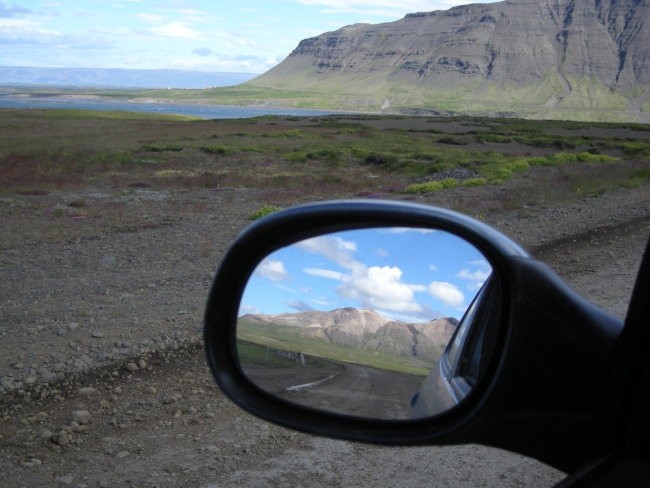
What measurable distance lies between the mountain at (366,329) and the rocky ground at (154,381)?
158 centimetres

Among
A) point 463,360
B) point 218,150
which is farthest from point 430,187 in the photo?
point 463,360

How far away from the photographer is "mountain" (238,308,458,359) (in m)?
2.12

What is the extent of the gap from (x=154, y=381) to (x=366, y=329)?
10.8 feet

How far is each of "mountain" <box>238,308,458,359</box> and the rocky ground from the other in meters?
1.58

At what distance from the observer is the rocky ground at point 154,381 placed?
389cm

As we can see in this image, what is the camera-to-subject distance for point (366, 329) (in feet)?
7.54

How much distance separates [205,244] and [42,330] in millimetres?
5432

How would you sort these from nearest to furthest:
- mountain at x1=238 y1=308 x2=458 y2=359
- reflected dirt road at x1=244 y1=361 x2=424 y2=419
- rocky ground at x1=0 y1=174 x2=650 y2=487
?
mountain at x1=238 y1=308 x2=458 y2=359, reflected dirt road at x1=244 y1=361 x2=424 y2=419, rocky ground at x1=0 y1=174 x2=650 y2=487

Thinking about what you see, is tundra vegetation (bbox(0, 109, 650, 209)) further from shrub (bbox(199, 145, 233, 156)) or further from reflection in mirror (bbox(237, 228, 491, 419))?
reflection in mirror (bbox(237, 228, 491, 419))

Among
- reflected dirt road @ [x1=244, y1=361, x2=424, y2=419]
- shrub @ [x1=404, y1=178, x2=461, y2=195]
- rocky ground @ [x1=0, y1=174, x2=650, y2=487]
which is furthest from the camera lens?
shrub @ [x1=404, y1=178, x2=461, y2=195]

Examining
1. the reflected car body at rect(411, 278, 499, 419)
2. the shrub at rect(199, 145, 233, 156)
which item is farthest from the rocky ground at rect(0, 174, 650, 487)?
the shrub at rect(199, 145, 233, 156)

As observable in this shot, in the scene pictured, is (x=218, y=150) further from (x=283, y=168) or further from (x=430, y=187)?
(x=430, y=187)

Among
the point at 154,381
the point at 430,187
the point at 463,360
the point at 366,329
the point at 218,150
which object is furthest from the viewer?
the point at 218,150

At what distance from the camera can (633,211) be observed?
526 inches
